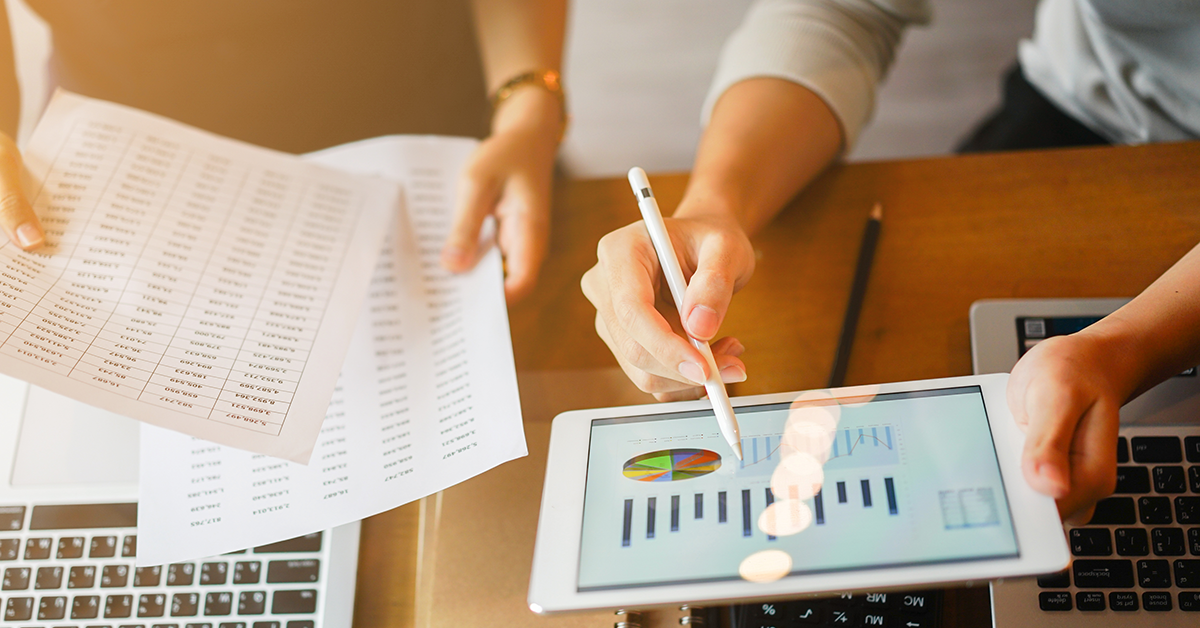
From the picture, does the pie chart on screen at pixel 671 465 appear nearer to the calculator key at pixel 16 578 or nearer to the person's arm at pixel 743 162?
the person's arm at pixel 743 162

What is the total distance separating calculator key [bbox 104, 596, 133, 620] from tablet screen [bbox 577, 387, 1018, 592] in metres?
0.27

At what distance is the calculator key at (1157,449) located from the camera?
1.15 ft

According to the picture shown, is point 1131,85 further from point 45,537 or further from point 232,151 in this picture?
point 45,537

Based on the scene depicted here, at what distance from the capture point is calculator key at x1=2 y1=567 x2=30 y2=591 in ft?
1.26

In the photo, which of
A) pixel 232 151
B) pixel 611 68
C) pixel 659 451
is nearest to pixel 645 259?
pixel 659 451

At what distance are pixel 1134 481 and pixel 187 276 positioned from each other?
549 millimetres

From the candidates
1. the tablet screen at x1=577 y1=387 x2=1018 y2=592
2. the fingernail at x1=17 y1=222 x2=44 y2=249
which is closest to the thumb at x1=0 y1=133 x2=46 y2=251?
the fingernail at x1=17 y1=222 x2=44 y2=249

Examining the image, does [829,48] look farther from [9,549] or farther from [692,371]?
[9,549]

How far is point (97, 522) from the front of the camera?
1.29ft

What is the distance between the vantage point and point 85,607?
380 millimetres

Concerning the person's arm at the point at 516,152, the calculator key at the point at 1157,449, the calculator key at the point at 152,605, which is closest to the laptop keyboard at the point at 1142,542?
the calculator key at the point at 1157,449

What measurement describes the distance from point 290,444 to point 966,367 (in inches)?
15.3

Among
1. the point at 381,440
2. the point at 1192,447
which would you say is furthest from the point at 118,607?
the point at 1192,447

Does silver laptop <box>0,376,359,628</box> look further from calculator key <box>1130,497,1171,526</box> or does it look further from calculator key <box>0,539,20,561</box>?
calculator key <box>1130,497,1171,526</box>
